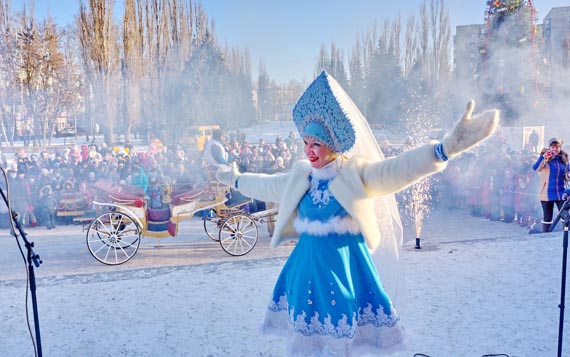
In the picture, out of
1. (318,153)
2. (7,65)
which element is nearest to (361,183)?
(318,153)

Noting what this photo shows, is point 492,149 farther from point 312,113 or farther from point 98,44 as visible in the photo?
point 98,44

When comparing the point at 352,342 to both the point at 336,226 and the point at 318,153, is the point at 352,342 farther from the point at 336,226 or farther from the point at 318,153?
the point at 318,153

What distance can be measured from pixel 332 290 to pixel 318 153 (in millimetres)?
862

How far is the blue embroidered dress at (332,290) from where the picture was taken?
109 inches

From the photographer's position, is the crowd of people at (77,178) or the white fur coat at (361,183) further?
the crowd of people at (77,178)

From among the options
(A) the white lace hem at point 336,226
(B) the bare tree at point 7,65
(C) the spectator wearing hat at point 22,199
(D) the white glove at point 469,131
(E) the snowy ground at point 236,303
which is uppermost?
(B) the bare tree at point 7,65

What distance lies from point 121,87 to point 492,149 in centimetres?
1956

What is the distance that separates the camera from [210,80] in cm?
2442

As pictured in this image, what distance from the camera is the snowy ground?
13.0 feet

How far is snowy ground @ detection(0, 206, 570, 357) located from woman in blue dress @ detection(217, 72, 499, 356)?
36cm

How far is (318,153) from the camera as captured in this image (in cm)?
300

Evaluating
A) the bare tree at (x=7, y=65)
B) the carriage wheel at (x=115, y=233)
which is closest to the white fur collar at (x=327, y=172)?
the carriage wheel at (x=115, y=233)

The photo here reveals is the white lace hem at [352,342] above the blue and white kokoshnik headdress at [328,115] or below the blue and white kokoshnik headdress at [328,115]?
below

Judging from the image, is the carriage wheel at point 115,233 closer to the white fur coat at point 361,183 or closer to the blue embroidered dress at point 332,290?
the white fur coat at point 361,183
